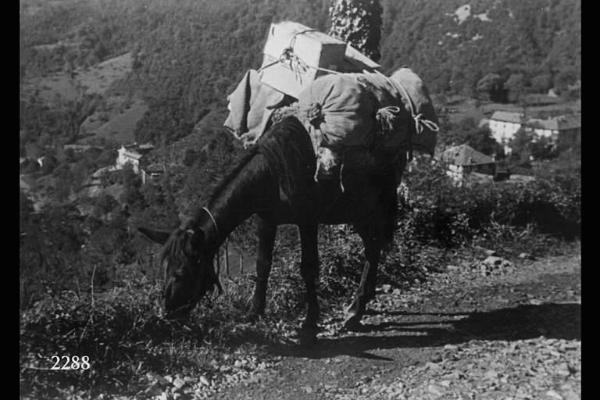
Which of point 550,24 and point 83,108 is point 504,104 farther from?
point 83,108

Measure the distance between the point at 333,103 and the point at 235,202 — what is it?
1.13 m

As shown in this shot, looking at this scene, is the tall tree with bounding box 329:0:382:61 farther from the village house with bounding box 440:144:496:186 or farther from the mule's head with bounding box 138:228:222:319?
the mule's head with bounding box 138:228:222:319

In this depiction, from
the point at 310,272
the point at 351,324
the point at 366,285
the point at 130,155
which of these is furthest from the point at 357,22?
the point at 351,324

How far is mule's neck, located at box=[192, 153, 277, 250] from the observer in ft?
14.4

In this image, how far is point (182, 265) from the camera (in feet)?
13.5

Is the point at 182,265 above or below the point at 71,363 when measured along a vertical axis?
above

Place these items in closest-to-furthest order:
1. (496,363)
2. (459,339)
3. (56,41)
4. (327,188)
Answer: (496,363)
(327,188)
(459,339)
(56,41)

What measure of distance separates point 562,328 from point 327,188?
2674 millimetres

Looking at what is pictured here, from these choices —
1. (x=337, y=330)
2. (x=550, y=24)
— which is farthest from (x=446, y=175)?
(x=550, y=24)

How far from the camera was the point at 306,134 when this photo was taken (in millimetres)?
4863

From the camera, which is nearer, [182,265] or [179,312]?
[182,265]

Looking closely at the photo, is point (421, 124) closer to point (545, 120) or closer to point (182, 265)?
point (182, 265)

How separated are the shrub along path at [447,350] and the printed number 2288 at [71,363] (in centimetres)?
67

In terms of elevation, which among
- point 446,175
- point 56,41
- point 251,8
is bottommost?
point 446,175
